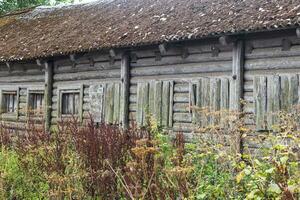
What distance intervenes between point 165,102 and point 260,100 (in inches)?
101

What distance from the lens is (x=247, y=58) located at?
9562mm

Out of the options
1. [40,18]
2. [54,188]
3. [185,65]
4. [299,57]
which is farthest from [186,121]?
[40,18]

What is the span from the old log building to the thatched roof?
0.04 metres

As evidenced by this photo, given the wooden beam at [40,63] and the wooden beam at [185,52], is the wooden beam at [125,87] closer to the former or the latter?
→ the wooden beam at [185,52]

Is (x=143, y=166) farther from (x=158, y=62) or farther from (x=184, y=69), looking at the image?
(x=158, y=62)

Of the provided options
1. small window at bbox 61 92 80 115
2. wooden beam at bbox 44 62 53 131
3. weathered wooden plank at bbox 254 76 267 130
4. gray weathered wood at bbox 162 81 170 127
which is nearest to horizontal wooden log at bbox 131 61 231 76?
gray weathered wood at bbox 162 81 170 127

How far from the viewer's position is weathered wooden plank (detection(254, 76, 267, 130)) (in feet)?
30.0

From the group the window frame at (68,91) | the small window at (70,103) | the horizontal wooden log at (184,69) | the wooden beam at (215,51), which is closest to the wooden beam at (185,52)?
the horizontal wooden log at (184,69)

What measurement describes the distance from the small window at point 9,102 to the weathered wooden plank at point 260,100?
9.62m

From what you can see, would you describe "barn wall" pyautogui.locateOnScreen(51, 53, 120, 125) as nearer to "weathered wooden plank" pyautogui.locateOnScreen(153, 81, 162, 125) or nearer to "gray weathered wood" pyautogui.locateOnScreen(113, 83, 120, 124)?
"gray weathered wood" pyautogui.locateOnScreen(113, 83, 120, 124)

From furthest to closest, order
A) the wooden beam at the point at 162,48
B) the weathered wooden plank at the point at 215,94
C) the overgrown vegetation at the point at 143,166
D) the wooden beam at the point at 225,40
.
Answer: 1. the wooden beam at the point at 162,48
2. the weathered wooden plank at the point at 215,94
3. the wooden beam at the point at 225,40
4. the overgrown vegetation at the point at 143,166

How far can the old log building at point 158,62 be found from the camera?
9094mm

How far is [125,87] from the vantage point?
11914 mm

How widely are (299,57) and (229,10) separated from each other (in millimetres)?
2106
